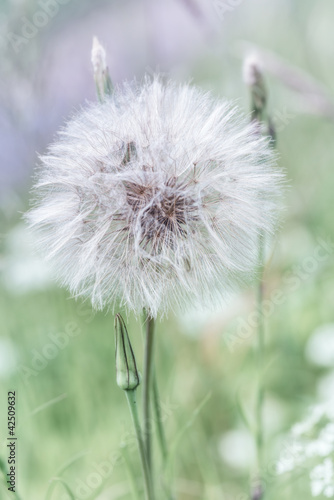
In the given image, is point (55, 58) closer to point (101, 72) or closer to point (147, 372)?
point (101, 72)

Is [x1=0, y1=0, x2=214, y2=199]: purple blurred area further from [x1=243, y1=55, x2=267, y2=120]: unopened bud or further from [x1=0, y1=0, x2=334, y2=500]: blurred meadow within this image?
[x1=243, y1=55, x2=267, y2=120]: unopened bud

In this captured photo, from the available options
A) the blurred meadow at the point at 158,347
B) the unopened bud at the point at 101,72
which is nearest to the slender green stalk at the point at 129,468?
the blurred meadow at the point at 158,347

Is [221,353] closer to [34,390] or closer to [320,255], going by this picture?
[320,255]

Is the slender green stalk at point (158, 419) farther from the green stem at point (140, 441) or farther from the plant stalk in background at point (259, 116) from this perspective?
the plant stalk in background at point (259, 116)

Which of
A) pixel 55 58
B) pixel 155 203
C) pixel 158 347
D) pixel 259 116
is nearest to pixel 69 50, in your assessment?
pixel 55 58

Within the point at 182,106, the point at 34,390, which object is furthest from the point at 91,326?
the point at 182,106

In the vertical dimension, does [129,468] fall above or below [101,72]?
below

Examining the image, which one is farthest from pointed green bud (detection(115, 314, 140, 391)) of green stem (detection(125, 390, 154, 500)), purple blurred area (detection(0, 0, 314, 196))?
purple blurred area (detection(0, 0, 314, 196))

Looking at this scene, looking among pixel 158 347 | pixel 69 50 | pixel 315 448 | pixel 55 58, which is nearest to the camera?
pixel 315 448
